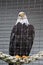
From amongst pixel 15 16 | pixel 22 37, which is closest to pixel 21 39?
pixel 22 37

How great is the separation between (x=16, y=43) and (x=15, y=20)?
330mm

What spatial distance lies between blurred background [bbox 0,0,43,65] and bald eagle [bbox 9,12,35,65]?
22 centimetres

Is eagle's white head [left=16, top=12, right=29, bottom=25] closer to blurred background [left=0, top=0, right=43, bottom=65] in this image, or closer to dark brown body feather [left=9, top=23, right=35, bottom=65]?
dark brown body feather [left=9, top=23, right=35, bottom=65]

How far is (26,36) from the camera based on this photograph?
2.50 m

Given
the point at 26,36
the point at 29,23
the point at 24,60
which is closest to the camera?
the point at 24,60

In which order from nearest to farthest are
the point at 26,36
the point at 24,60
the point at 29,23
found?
the point at 24,60
the point at 26,36
the point at 29,23

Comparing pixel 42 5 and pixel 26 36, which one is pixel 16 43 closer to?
pixel 26 36

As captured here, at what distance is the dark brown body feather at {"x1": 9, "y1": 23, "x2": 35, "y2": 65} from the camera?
251 cm

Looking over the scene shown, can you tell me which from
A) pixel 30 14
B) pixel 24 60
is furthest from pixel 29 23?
pixel 24 60

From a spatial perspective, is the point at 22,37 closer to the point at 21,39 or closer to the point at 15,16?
the point at 21,39

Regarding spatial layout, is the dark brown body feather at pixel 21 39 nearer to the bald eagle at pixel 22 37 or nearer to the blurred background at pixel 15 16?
the bald eagle at pixel 22 37

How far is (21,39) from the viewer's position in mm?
2506

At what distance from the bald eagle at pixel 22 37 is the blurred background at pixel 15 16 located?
22 centimetres

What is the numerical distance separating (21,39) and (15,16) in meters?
0.35
